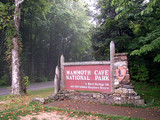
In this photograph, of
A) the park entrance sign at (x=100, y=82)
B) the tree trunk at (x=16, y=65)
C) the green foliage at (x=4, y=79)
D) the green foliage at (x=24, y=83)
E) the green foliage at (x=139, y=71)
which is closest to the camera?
the park entrance sign at (x=100, y=82)

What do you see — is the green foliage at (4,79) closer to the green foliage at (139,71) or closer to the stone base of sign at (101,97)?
the stone base of sign at (101,97)

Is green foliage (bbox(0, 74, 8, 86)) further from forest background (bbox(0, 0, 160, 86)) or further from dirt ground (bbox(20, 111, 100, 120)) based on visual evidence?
dirt ground (bbox(20, 111, 100, 120))

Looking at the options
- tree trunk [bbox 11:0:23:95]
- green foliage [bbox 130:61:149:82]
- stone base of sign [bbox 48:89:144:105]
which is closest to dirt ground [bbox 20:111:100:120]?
stone base of sign [bbox 48:89:144:105]

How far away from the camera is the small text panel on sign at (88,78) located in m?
7.30

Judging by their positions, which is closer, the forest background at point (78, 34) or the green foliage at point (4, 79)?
the forest background at point (78, 34)

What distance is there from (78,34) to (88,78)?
20.9m

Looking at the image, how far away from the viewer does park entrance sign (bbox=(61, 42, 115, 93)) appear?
7.22m

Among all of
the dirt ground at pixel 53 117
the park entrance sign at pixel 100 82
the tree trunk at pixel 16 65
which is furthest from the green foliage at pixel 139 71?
Result: the tree trunk at pixel 16 65

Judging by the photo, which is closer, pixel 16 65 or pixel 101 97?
pixel 101 97

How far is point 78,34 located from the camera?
27922 mm

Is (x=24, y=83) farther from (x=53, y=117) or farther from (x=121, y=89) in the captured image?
(x=121, y=89)

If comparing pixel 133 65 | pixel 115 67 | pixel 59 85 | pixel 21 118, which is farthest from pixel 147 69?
pixel 21 118

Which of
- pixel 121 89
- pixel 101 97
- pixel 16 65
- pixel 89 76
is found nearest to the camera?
pixel 121 89

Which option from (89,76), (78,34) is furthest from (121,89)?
(78,34)
